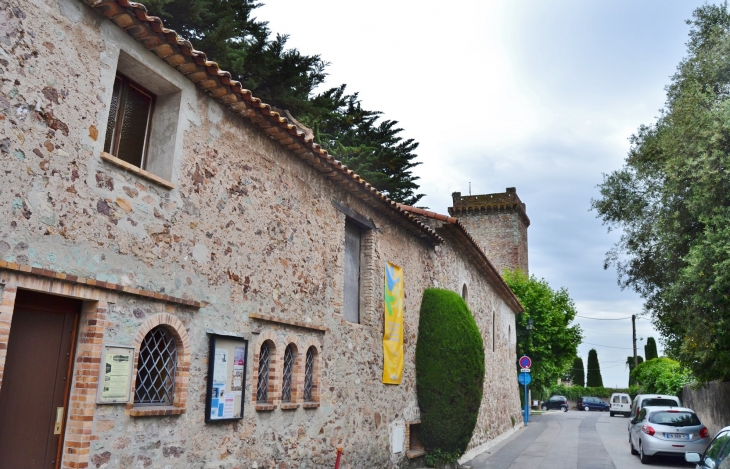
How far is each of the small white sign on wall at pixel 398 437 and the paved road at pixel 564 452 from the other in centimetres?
298

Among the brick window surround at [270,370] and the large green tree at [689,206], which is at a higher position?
the large green tree at [689,206]

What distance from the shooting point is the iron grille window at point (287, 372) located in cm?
808

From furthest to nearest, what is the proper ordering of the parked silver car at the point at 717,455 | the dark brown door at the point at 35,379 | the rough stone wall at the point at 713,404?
the rough stone wall at the point at 713,404
the parked silver car at the point at 717,455
the dark brown door at the point at 35,379

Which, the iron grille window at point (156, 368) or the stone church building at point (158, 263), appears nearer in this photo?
the stone church building at point (158, 263)

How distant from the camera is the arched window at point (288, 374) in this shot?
318 inches

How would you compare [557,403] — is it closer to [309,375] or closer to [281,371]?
[309,375]

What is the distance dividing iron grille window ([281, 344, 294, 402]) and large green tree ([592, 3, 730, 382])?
778 cm

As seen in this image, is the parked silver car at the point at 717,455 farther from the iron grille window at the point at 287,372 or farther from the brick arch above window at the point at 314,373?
the iron grille window at the point at 287,372

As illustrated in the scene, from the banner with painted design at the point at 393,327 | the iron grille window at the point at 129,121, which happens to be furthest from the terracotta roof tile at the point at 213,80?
the banner with painted design at the point at 393,327

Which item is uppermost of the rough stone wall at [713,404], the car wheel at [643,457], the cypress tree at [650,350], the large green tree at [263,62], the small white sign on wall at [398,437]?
the large green tree at [263,62]

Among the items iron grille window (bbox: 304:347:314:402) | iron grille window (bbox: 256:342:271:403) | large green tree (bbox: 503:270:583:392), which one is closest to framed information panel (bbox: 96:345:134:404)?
iron grille window (bbox: 256:342:271:403)

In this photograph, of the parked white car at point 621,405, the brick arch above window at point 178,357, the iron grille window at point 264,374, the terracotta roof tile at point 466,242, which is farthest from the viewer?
the parked white car at point 621,405

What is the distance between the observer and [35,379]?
485 cm

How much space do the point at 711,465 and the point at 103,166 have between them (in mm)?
7492
